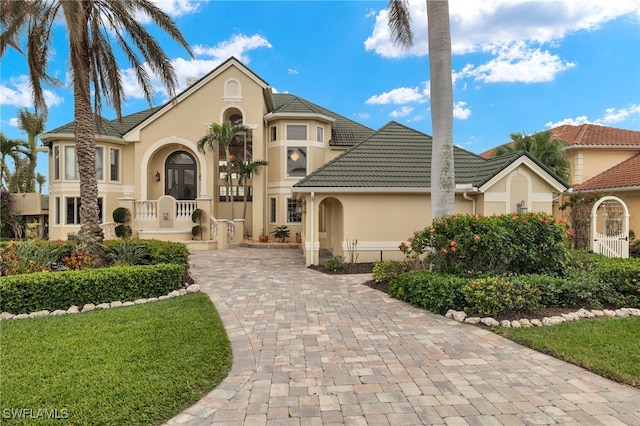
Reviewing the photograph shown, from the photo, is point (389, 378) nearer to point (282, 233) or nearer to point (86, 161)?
point (86, 161)

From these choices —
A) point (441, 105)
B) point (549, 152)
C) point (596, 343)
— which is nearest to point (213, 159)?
point (441, 105)

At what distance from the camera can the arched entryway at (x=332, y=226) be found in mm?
13583

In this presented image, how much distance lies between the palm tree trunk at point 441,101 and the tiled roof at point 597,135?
16.9 m

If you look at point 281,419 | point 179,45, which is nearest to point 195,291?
point 281,419

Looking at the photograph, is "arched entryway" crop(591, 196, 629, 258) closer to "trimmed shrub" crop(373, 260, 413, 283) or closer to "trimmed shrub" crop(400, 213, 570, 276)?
"trimmed shrub" crop(400, 213, 570, 276)

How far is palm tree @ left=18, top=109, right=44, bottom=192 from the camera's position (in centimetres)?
2536

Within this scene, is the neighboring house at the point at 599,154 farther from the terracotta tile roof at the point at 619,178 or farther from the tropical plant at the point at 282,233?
the tropical plant at the point at 282,233

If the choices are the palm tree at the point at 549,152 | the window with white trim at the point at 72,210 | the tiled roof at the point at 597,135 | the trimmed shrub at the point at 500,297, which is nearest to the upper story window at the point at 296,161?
the window with white trim at the point at 72,210

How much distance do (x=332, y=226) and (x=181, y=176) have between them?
1194cm

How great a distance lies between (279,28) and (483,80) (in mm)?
8746

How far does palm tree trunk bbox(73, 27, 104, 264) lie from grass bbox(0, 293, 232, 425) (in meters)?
3.21

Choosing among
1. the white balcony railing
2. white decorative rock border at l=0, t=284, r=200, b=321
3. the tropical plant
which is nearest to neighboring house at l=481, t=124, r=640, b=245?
the tropical plant

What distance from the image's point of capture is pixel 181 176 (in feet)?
72.6

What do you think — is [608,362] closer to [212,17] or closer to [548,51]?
[548,51]
